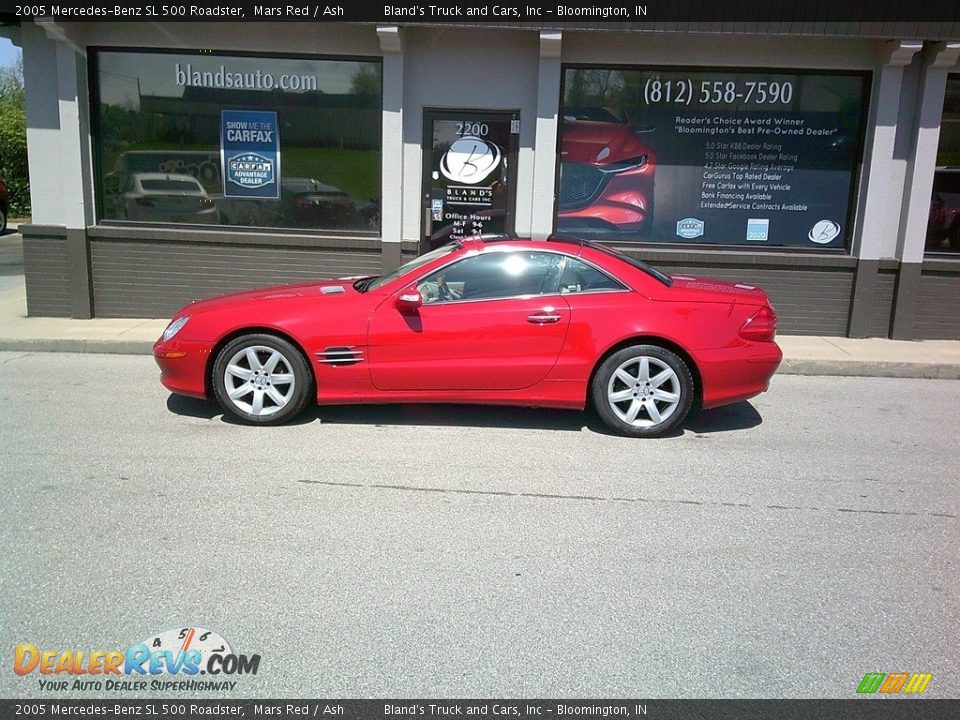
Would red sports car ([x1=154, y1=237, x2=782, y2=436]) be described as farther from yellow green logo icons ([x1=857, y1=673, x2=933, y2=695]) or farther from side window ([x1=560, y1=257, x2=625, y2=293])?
yellow green logo icons ([x1=857, y1=673, x2=933, y2=695])

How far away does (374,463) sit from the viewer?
5.37 m

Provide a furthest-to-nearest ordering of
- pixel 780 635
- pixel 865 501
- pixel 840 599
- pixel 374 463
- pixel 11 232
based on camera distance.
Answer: pixel 11 232
pixel 374 463
pixel 865 501
pixel 840 599
pixel 780 635

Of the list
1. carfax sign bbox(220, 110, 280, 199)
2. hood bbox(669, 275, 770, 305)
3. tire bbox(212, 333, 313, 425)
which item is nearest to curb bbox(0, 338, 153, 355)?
carfax sign bbox(220, 110, 280, 199)

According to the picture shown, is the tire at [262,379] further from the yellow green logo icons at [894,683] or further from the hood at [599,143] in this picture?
the hood at [599,143]

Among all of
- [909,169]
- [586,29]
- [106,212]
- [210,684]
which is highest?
[586,29]

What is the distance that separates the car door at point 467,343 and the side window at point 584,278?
0.23 meters

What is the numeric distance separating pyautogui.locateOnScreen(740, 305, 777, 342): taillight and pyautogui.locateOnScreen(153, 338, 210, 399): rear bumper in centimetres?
404

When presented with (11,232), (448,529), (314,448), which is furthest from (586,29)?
(11,232)

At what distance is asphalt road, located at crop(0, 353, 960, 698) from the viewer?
10.4 feet

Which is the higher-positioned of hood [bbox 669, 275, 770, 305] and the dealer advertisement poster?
the dealer advertisement poster

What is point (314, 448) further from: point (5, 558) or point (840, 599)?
point (840, 599)

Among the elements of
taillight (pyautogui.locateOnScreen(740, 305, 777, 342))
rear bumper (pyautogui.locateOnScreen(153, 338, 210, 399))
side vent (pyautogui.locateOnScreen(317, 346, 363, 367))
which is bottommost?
rear bumper (pyautogui.locateOnScreen(153, 338, 210, 399))

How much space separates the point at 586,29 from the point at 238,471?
260 inches
